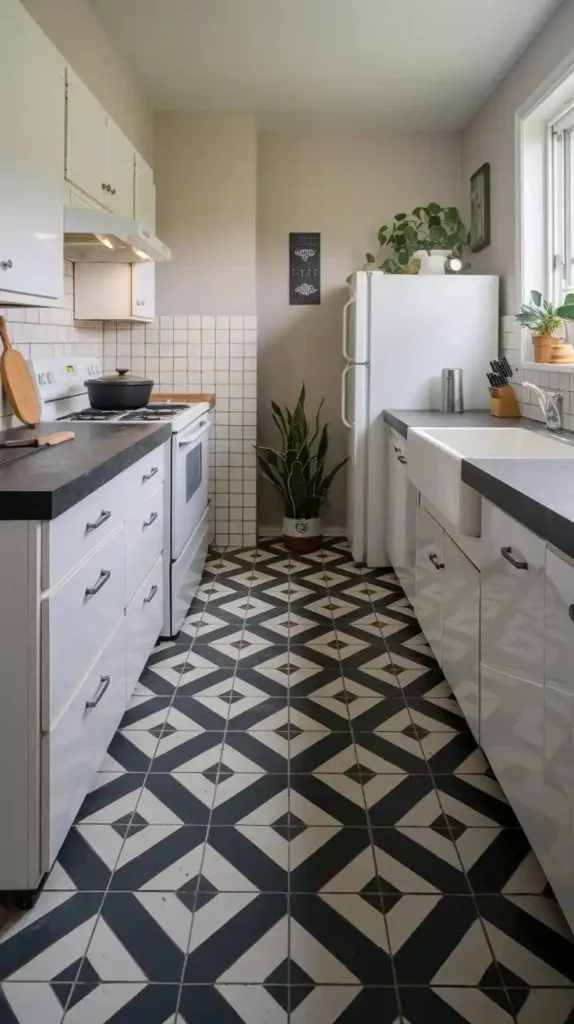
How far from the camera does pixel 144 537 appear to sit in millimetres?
2795

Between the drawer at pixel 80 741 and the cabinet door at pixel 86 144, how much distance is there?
1576 millimetres

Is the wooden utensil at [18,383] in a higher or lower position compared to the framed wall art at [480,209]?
lower

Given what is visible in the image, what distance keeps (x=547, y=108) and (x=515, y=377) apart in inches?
45.4

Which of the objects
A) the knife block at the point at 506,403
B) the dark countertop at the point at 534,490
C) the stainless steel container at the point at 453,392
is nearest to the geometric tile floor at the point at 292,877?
the dark countertop at the point at 534,490

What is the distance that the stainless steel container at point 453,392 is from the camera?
4195 mm

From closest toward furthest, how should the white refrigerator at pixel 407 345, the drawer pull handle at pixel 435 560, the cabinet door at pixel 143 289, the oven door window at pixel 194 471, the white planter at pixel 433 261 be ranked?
1. the drawer pull handle at pixel 435 560
2. the oven door window at pixel 194 471
3. the cabinet door at pixel 143 289
4. the white refrigerator at pixel 407 345
5. the white planter at pixel 433 261

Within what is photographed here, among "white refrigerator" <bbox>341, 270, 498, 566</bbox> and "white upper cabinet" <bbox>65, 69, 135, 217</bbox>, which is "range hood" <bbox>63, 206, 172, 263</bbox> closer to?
"white upper cabinet" <bbox>65, 69, 135, 217</bbox>

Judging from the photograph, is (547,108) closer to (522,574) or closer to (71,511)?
(522,574)

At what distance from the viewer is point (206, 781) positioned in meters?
2.22

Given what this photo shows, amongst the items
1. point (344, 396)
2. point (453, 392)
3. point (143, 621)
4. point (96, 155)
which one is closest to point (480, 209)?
point (453, 392)

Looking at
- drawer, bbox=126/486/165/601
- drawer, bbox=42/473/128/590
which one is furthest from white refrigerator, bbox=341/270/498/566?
drawer, bbox=42/473/128/590

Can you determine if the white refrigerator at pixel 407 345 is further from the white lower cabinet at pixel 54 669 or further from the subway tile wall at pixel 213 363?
the white lower cabinet at pixel 54 669

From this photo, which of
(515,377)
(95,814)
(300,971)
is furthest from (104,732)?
(515,377)

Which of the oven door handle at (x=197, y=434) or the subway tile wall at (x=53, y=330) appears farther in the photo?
the oven door handle at (x=197, y=434)
